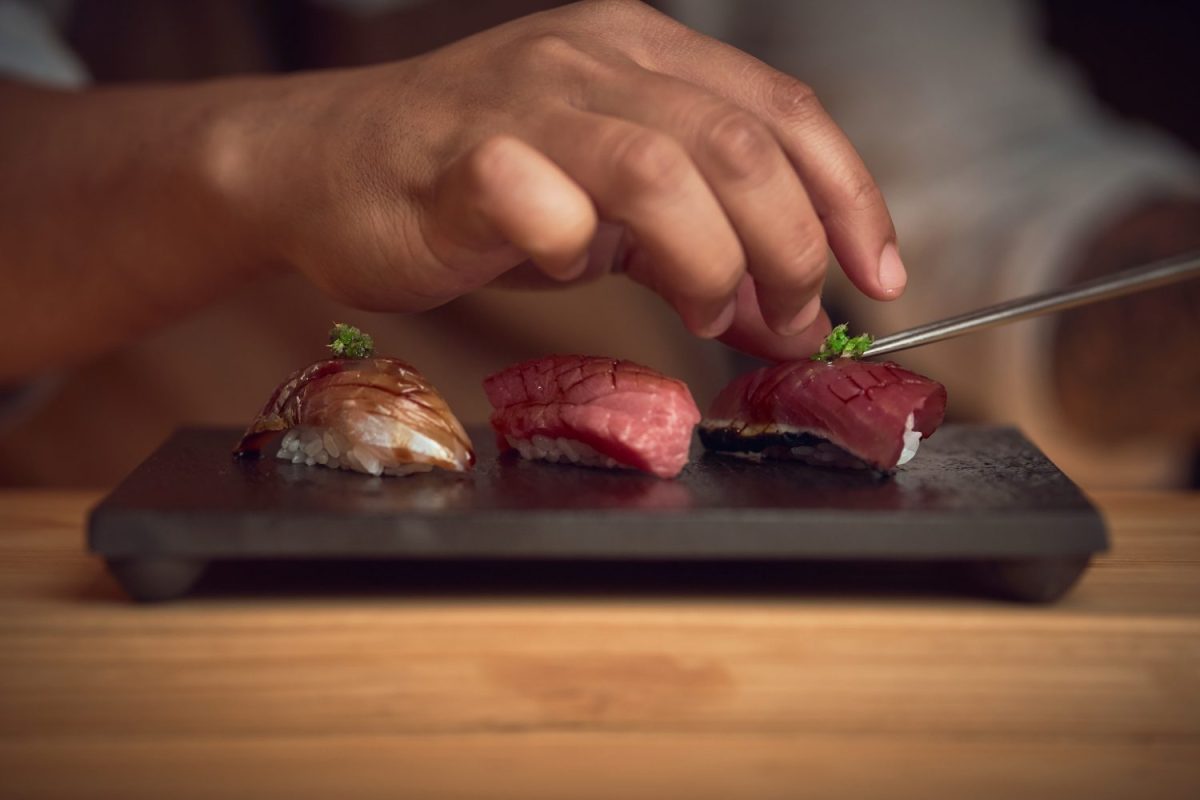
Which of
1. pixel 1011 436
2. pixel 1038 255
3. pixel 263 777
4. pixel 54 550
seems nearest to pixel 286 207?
pixel 54 550

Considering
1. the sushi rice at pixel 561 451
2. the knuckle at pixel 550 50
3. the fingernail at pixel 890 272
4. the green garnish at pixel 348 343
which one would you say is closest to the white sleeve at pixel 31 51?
the green garnish at pixel 348 343

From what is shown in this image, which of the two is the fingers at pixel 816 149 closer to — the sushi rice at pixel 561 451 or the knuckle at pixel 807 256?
the knuckle at pixel 807 256

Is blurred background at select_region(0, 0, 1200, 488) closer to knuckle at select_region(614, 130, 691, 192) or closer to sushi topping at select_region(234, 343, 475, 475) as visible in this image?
sushi topping at select_region(234, 343, 475, 475)

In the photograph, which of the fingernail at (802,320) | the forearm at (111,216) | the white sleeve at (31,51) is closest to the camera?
the fingernail at (802,320)

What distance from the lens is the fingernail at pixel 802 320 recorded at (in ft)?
4.52

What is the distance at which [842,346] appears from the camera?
1420mm

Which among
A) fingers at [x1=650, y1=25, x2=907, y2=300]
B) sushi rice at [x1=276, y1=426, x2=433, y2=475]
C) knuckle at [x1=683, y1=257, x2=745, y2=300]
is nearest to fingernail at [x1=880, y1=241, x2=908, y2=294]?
fingers at [x1=650, y1=25, x2=907, y2=300]

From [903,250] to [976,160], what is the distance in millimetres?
292

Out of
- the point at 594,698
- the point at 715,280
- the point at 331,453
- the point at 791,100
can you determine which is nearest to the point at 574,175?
the point at 715,280

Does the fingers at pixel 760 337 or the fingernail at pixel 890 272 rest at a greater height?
the fingernail at pixel 890 272

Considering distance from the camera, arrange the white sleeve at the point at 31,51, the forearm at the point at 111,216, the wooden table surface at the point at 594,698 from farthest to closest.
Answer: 1. the white sleeve at the point at 31,51
2. the forearm at the point at 111,216
3. the wooden table surface at the point at 594,698

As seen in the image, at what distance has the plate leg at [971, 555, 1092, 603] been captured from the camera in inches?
41.3

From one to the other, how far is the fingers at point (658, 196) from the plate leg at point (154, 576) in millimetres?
529

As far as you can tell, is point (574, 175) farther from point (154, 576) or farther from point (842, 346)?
point (154, 576)
